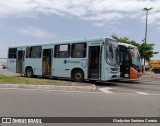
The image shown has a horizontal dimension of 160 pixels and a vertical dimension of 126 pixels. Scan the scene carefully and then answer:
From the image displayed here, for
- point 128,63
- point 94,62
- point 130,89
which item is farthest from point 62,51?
point 130,89

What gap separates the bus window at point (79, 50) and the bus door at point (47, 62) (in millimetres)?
2681

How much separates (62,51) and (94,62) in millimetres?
3321

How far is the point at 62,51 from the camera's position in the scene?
2273 centimetres

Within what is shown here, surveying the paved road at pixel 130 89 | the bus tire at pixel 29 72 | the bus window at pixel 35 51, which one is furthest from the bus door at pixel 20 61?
the paved road at pixel 130 89

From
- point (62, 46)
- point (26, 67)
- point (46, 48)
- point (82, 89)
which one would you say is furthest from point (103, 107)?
point (26, 67)

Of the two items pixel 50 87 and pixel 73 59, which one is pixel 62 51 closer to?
pixel 73 59

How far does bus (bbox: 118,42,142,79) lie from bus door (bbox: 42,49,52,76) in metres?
5.25

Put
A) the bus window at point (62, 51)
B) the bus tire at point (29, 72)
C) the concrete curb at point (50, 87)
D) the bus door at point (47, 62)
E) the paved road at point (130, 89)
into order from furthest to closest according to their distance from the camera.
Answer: the bus tire at point (29, 72), the bus door at point (47, 62), the bus window at point (62, 51), the paved road at point (130, 89), the concrete curb at point (50, 87)

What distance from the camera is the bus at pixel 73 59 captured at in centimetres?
1995

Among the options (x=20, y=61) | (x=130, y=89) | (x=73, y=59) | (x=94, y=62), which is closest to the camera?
(x=130, y=89)

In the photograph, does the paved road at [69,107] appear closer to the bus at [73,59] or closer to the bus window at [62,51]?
the bus at [73,59]

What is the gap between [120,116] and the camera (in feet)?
29.0

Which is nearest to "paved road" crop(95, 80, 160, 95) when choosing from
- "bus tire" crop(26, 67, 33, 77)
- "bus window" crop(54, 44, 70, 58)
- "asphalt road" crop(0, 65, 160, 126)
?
"bus window" crop(54, 44, 70, 58)

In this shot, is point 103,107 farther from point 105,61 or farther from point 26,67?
point 26,67
